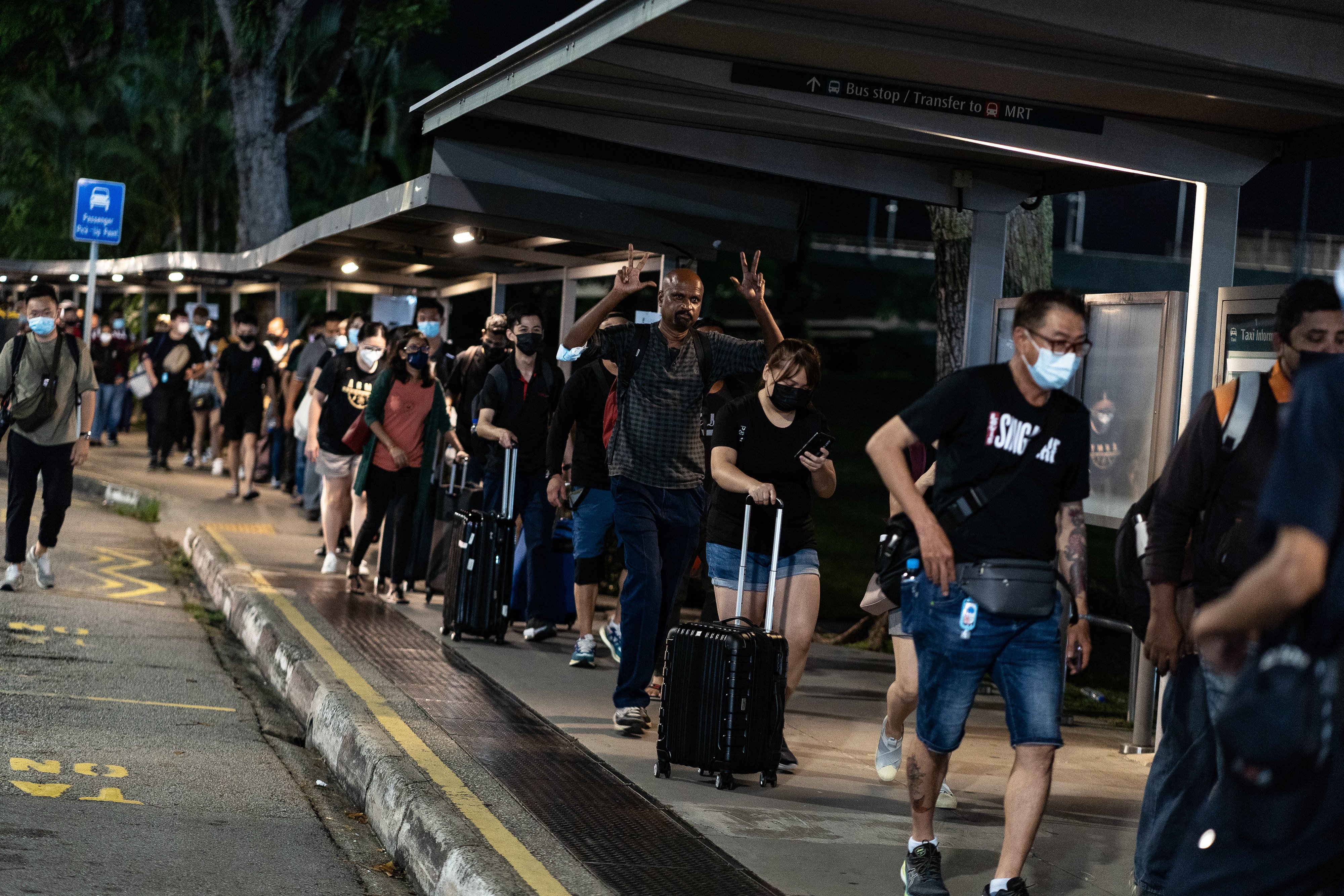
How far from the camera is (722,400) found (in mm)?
8250

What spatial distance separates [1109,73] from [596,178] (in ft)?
12.7

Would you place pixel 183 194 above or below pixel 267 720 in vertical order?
above

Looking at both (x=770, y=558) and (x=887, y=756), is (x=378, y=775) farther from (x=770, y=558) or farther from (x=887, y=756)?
(x=887, y=756)

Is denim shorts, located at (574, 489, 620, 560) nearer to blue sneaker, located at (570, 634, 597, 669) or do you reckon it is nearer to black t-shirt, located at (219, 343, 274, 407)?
blue sneaker, located at (570, 634, 597, 669)

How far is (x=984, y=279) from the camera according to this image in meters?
8.77

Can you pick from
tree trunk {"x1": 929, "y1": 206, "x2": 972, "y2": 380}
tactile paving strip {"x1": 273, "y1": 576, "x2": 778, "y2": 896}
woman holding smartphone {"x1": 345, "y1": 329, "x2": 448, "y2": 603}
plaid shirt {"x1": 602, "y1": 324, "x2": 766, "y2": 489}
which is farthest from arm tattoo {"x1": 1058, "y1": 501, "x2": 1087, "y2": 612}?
woman holding smartphone {"x1": 345, "y1": 329, "x2": 448, "y2": 603}

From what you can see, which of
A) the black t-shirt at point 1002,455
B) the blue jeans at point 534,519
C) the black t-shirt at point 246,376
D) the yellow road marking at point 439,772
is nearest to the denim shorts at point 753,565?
the yellow road marking at point 439,772

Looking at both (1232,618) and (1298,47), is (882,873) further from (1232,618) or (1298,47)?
(1298,47)

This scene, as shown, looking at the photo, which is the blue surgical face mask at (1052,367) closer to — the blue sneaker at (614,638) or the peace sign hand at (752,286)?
the peace sign hand at (752,286)

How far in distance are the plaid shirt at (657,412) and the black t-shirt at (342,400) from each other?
455 cm

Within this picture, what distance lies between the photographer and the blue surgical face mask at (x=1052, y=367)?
453 cm

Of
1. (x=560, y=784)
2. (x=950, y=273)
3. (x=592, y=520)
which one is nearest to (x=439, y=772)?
(x=560, y=784)

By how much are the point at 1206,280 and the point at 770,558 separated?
2605 mm

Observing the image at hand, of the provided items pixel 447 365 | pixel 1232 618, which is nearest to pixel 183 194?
pixel 447 365
